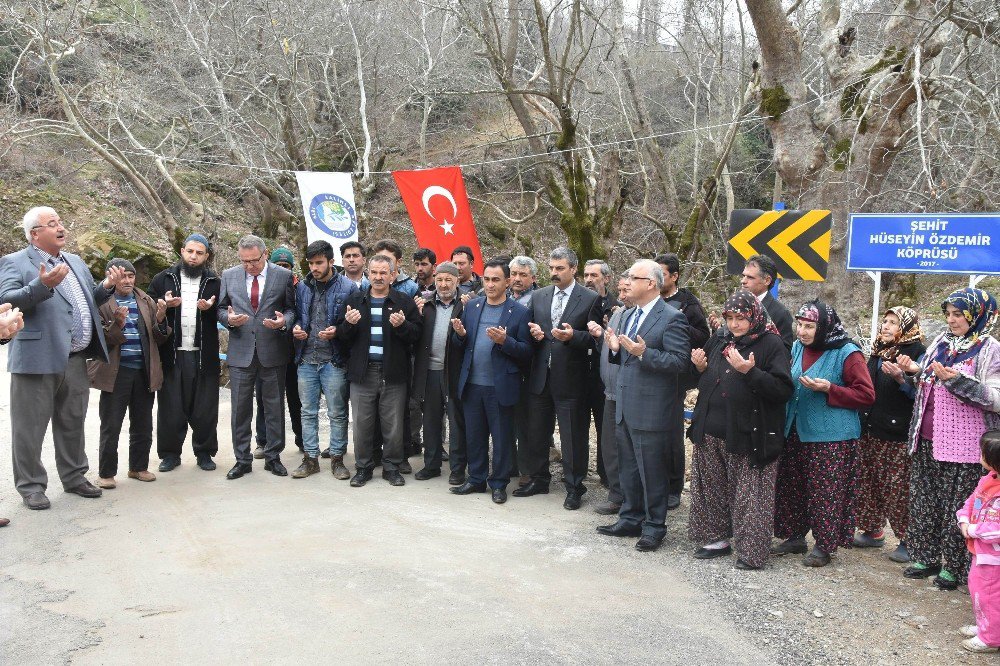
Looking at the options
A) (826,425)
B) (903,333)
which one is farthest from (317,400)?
(903,333)

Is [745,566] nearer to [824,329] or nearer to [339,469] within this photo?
[824,329]

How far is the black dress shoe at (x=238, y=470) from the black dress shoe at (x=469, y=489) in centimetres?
179

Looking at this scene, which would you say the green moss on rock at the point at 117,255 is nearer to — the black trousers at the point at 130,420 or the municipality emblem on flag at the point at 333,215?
the municipality emblem on flag at the point at 333,215

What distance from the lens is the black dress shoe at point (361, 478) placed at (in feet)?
21.9

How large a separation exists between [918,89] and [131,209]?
20049 millimetres

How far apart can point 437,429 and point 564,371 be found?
139 centimetres

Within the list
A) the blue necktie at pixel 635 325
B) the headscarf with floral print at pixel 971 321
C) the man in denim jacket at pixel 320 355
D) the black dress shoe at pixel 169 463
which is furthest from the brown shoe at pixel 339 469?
the headscarf with floral print at pixel 971 321

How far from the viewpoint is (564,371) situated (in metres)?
6.34

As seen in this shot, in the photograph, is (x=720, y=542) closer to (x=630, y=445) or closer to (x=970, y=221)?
(x=630, y=445)

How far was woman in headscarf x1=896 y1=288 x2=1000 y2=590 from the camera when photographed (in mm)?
4598

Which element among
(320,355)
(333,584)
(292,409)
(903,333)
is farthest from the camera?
(292,409)

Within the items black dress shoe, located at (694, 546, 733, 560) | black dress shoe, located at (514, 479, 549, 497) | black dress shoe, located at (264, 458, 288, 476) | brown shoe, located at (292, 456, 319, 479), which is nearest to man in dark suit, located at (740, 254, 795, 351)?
black dress shoe, located at (694, 546, 733, 560)

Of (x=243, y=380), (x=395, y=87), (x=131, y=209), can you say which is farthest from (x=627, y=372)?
(x=131, y=209)

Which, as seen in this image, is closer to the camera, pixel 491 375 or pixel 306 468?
pixel 491 375
